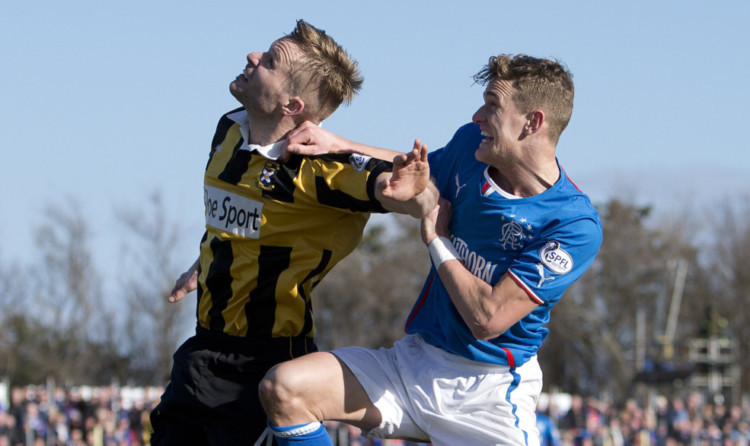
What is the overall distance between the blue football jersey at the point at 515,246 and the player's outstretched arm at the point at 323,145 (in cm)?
44

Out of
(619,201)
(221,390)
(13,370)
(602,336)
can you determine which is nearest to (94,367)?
(13,370)

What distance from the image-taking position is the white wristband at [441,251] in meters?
4.26

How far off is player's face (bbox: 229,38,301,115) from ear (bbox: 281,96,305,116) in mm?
22

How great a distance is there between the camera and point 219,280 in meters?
4.65

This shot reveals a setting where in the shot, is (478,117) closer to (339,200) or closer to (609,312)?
(339,200)

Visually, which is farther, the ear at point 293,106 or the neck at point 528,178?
the ear at point 293,106

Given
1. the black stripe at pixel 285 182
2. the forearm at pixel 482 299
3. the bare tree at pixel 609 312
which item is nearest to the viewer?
the forearm at pixel 482 299

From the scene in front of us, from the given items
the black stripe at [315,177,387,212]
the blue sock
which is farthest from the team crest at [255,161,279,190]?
the blue sock

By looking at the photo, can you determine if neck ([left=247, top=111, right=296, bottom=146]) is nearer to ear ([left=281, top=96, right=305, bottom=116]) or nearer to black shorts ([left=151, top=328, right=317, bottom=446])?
ear ([left=281, top=96, right=305, bottom=116])

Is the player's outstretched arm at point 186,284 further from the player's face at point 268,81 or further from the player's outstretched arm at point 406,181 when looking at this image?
the player's outstretched arm at point 406,181

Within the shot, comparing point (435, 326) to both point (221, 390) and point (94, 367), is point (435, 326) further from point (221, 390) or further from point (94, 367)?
point (94, 367)

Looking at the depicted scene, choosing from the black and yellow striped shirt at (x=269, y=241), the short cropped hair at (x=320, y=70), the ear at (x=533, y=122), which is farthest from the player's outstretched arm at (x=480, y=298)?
the short cropped hair at (x=320, y=70)

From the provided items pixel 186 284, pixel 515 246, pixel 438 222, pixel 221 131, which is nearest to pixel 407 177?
pixel 438 222

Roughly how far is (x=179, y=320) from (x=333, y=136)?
35.9 metres
